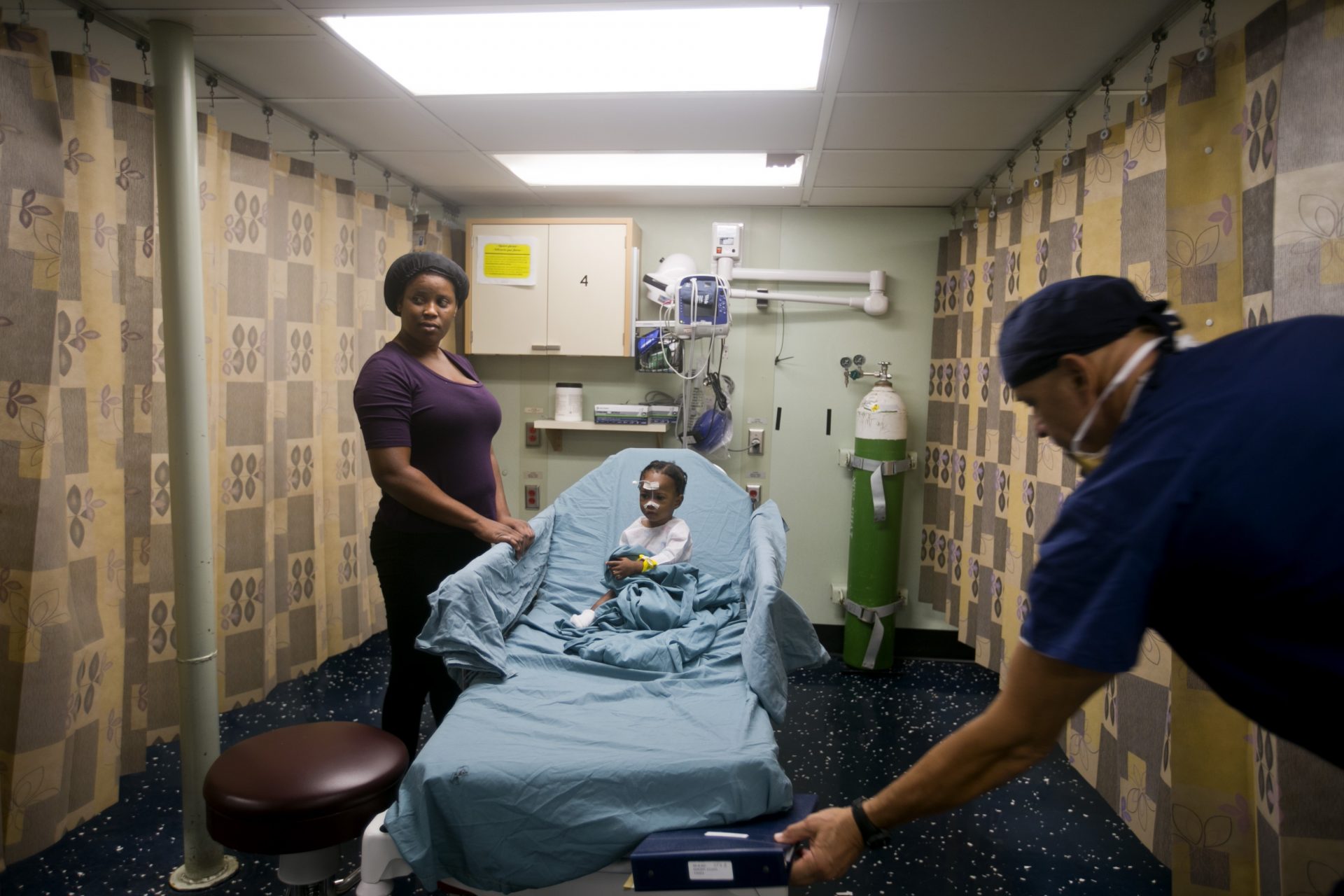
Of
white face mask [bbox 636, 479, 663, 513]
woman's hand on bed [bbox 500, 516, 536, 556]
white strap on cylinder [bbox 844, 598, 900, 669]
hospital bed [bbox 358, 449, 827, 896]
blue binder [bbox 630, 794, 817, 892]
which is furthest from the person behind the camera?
white strap on cylinder [bbox 844, 598, 900, 669]

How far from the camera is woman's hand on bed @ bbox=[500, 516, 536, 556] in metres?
2.11

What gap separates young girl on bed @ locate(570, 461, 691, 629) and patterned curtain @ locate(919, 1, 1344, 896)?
3.70 feet

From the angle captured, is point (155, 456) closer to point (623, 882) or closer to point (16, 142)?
point (16, 142)

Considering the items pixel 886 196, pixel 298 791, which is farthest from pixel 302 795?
pixel 886 196

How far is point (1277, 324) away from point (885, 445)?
2.46 m

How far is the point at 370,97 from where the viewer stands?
227cm

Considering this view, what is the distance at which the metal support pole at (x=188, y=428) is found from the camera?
1.71 m

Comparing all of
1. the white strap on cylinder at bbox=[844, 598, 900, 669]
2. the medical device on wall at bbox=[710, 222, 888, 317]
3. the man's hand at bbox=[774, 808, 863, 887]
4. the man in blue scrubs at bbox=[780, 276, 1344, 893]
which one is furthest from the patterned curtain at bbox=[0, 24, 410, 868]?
the white strap on cylinder at bbox=[844, 598, 900, 669]

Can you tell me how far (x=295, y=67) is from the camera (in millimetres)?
2061

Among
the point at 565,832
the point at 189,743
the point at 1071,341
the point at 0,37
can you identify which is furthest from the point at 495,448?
the point at 1071,341

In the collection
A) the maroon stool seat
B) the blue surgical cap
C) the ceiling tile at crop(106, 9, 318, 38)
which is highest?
the ceiling tile at crop(106, 9, 318, 38)

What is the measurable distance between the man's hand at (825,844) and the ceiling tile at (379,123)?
2.25 metres

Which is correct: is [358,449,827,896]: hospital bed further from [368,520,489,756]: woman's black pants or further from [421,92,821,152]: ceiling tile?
[421,92,821,152]: ceiling tile

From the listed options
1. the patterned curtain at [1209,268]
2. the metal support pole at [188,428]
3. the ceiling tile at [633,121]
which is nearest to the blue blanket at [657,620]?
the metal support pole at [188,428]
